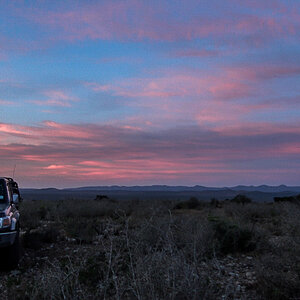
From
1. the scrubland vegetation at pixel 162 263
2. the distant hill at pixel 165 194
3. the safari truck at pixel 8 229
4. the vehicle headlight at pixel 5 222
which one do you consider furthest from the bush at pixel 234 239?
the distant hill at pixel 165 194

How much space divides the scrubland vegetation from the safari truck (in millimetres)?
329

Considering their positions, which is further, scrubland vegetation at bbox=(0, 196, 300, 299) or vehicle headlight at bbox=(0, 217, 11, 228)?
vehicle headlight at bbox=(0, 217, 11, 228)

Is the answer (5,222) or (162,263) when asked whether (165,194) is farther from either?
(162,263)

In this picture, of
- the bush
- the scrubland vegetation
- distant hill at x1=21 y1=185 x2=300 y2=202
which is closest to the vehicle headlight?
the scrubland vegetation

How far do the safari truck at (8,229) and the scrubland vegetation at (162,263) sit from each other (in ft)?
1.08

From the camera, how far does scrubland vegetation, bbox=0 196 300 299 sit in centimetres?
589

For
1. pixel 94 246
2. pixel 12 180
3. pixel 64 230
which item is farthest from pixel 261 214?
pixel 12 180

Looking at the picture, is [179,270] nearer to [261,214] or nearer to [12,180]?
[12,180]

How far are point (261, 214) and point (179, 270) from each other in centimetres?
1856

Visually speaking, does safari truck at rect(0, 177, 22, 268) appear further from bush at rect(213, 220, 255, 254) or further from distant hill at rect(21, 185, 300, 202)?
distant hill at rect(21, 185, 300, 202)

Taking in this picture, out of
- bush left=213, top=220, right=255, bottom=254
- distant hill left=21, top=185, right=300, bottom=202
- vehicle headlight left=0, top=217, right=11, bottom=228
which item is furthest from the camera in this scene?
distant hill left=21, top=185, right=300, bottom=202

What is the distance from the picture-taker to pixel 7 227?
10062 millimetres

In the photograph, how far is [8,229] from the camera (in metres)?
10.1

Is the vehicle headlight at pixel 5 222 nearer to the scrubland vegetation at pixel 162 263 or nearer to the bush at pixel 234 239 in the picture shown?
the scrubland vegetation at pixel 162 263
